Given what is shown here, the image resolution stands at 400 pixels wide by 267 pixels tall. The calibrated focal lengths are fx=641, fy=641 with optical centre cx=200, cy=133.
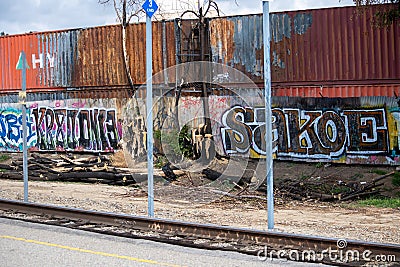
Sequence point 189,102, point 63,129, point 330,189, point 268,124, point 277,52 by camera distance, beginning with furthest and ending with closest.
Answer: point 63,129
point 189,102
point 277,52
point 330,189
point 268,124

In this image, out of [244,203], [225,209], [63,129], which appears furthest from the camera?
[63,129]

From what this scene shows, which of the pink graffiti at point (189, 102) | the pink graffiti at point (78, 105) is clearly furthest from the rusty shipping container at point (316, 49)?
the pink graffiti at point (78, 105)

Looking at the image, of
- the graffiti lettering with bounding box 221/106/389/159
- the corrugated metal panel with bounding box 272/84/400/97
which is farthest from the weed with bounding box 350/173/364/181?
the corrugated metal panel with bounding box 272/84/400/97

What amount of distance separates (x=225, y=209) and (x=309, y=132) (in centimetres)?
666

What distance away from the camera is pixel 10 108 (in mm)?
28703

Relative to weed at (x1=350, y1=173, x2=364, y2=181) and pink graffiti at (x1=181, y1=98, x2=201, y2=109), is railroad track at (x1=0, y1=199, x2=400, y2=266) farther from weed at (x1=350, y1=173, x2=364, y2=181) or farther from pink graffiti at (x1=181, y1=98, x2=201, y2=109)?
pink graffiti at (x1=181, y1=98, x2=201, y2=109)

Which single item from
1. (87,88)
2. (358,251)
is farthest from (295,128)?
(358,251)

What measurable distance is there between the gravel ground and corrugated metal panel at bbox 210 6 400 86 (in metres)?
6.09

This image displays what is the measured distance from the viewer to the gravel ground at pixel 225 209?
38.4ft

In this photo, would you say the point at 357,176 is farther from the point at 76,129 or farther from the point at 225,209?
the point at 76,129

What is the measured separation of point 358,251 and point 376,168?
1107cm

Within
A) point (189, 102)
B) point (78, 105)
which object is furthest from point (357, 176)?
point (78, 105)

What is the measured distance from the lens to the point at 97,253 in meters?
8.94

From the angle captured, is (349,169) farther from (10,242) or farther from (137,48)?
(10,242)
